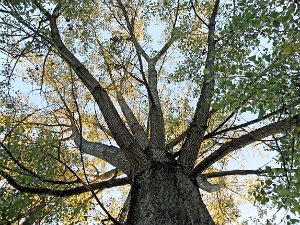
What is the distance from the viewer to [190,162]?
4211mm

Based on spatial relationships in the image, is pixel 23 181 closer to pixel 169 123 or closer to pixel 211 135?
pixel 211 135

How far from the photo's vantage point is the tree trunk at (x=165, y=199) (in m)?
3.24

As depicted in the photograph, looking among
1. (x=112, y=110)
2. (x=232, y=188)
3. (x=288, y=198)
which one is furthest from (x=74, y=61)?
(x=232, y=188)

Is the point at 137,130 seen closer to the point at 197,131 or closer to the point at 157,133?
the point at 157,133

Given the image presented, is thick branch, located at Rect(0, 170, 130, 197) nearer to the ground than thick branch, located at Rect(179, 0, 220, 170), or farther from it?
nearer to the ground

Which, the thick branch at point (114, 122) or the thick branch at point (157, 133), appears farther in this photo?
the thick branch at point (157, 133)

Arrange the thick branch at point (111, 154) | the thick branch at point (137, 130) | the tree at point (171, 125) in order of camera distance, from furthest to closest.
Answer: the thick branch at point (137, 130) < the thick branch at point (111, 154) < the tree at point (171, 125)

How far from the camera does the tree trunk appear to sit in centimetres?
324

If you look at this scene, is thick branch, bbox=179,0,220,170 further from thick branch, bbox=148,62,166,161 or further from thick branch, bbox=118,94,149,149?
thick branch, bbox=118,94,149,149

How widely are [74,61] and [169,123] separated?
9.15 ft

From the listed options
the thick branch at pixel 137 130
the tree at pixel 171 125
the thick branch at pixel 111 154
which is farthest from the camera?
the thick branch at pixel 137 130

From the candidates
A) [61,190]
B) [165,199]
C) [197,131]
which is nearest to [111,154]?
[61,190]

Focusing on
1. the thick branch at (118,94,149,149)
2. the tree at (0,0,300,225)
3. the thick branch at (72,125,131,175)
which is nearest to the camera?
the tree at (0,0,300,225)

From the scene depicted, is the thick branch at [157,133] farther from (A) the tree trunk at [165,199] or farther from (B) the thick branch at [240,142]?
(B) the thick branch at [240,142]
